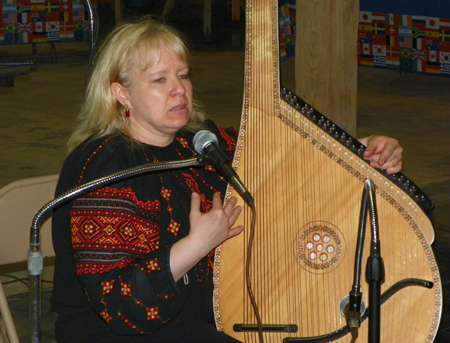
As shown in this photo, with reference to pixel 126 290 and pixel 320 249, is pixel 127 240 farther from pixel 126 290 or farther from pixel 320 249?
pixel 320 249

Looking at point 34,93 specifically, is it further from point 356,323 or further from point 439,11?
point 356,323

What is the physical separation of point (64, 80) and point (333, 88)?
582 centimetres

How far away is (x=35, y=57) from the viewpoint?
428 inches

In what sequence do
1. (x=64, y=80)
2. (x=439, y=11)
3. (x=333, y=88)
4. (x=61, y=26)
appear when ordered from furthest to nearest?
(x=61, y=26) < (x=64, y=80) < (x=439, y=11) < (x=333, y=88)

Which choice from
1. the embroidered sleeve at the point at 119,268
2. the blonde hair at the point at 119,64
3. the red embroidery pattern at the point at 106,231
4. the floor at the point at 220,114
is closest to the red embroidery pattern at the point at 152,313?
the embroidered sleeve at the point at 119,268

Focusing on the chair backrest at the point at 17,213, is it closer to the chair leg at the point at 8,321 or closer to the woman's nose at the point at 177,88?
the chair leg at the point at 8,321

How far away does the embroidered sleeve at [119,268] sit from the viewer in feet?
6.08

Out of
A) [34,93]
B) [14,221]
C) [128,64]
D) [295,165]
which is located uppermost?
[128,64]

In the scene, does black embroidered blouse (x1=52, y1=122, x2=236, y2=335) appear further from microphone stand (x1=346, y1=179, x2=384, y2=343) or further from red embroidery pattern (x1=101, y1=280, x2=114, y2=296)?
microphone stand (x1=346, y1=179, x2=384, y2=343)

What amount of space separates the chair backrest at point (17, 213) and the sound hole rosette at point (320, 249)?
87 centimetres

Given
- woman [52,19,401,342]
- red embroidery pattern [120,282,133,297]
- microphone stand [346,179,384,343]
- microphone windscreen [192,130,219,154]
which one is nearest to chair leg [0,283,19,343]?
woman [52,19,401,342]

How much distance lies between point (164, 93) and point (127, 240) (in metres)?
0.40

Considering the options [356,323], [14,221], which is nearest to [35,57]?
[14,221]

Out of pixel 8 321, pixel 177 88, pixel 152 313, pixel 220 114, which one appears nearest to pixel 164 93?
pixel 177 88
